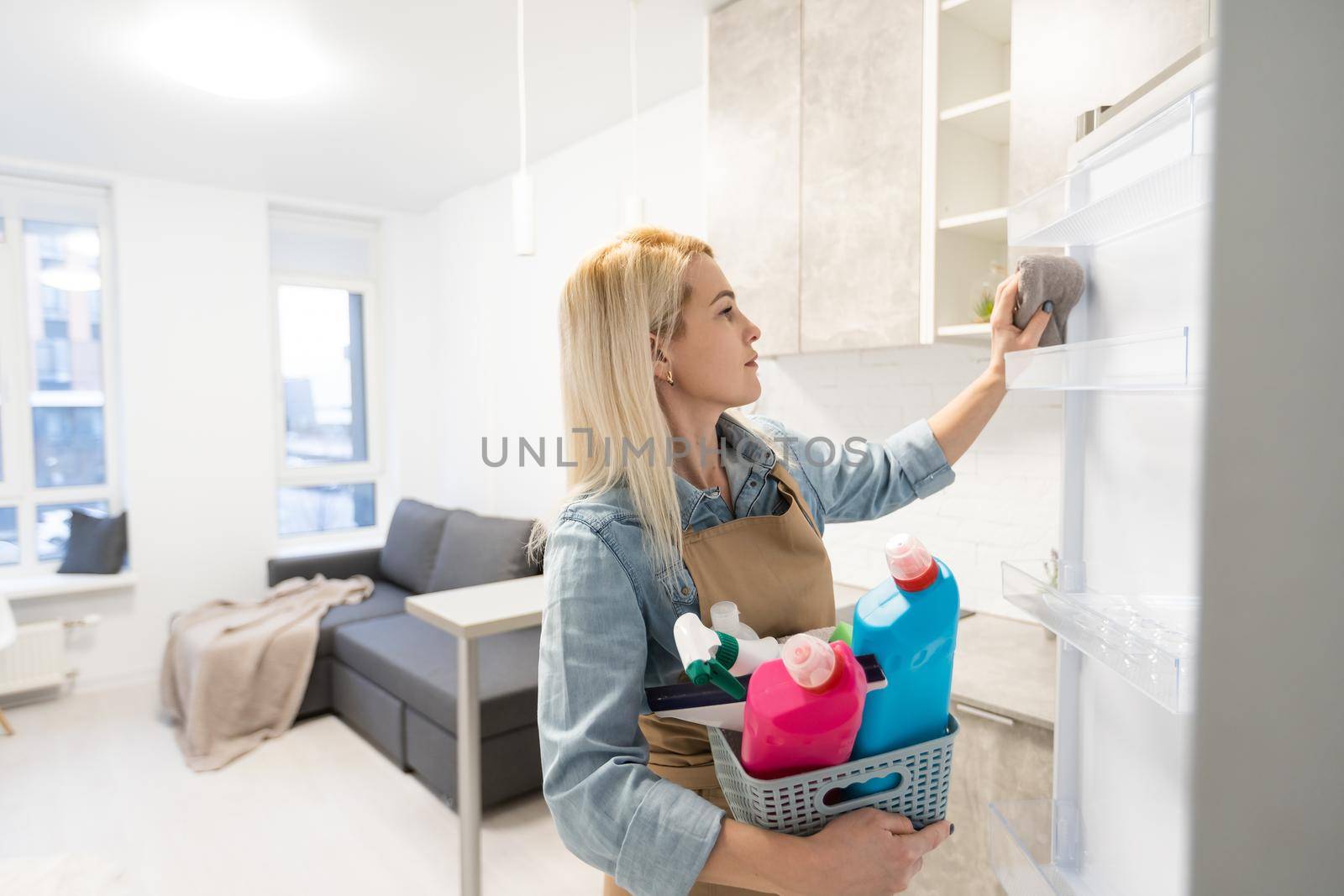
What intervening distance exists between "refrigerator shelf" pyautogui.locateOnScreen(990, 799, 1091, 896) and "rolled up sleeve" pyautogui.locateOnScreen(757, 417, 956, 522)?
47 cm

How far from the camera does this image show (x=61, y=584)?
396 cm

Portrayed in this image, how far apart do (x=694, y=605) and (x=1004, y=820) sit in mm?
473

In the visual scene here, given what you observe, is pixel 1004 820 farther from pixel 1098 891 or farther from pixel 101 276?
pixel 101 276

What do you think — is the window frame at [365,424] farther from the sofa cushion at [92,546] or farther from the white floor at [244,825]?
the white floor at [244,825]

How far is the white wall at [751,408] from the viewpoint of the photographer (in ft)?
7.10

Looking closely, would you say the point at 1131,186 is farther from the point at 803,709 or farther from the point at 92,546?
the point at 92,546

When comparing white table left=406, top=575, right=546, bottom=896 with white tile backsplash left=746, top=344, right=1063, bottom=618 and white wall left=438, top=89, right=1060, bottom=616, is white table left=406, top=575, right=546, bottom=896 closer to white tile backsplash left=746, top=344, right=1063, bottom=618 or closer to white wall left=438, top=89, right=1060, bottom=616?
white tile backsplash left=746, top=344, right=1063, bottom=618

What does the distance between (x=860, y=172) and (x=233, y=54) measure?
2228 millimetres

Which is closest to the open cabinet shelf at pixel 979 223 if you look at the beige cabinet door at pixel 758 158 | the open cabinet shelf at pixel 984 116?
the open cabinet shelf at pixel 984 116

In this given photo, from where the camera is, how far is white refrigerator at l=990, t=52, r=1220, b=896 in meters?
0.67

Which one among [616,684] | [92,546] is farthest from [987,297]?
[92,546]

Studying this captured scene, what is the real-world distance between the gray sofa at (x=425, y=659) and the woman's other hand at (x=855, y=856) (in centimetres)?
215

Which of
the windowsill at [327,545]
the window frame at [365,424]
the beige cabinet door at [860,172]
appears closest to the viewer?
the beige cabinet door at [860,172]

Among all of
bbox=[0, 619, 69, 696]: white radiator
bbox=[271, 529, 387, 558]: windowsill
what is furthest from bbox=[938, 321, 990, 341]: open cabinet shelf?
bbox=[0, 619, 69, 696]: white radiator
